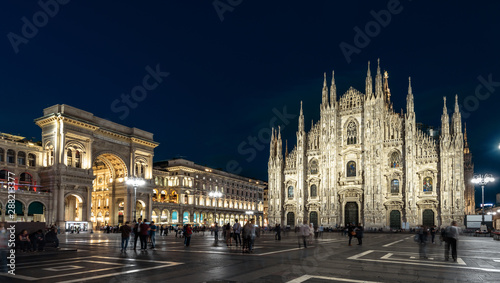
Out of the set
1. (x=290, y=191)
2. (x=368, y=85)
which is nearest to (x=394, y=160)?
(x=368, y=85)

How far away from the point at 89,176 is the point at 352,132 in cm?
4043

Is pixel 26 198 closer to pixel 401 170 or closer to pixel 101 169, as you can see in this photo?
pixel 101 169

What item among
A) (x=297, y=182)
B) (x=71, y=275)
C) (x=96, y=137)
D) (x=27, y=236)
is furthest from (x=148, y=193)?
(x=71, y=275)

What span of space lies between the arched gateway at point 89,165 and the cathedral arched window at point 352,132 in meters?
33.5

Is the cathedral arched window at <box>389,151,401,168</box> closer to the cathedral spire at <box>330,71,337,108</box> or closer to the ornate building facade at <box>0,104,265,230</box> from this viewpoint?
the cathedral spire at <box>330,71,337,108</box>

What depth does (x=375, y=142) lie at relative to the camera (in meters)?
59.9

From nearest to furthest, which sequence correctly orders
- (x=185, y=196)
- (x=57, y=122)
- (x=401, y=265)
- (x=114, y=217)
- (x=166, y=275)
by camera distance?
(x=166, y=275)
(x=401, y=265)
(x=57, y=122)
(x=114, y=217)
(x=185, y=196)

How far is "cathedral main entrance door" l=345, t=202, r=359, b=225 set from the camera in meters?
62.4

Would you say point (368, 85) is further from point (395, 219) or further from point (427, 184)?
point (395, 219)

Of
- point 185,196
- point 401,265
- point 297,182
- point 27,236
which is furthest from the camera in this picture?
point 185,196

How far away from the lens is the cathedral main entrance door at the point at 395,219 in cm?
5785

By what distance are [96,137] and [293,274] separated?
174 feet

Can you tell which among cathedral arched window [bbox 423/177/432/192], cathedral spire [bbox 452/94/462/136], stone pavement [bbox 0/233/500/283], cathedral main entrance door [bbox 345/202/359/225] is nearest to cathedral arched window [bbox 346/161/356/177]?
cathedral main entrance door [bbox 345/202/359/225]

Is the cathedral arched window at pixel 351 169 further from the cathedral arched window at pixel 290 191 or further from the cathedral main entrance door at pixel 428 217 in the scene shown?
the cathedral main entrance door at pixel 428 217
